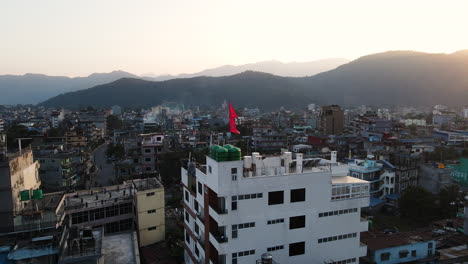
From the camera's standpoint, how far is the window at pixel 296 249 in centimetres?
1482

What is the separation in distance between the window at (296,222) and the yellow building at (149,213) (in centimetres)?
1065

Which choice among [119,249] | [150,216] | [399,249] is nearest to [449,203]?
[399,249]

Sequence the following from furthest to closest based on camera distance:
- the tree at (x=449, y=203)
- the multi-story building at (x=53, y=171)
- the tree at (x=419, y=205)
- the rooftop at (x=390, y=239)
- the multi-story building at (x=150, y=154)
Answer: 1. the multi-story building at (x=150, y=154)
2. the multi-story building at (x=53, y=171)
3. the tree at (x=449, y=203)
4. the tree at (x=419, y=205)
5. the rooftop at (x=390, y=239)

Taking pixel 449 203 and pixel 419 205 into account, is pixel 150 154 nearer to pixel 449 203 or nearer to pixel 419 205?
pixel 419 205

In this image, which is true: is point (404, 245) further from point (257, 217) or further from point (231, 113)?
point (231, 113)

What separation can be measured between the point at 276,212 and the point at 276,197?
61cm

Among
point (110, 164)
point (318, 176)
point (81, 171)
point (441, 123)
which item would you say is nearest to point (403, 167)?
point (318, 176)

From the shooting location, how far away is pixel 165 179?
3950 centimetres

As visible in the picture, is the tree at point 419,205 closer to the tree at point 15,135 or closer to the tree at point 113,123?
the tree at point 15,135

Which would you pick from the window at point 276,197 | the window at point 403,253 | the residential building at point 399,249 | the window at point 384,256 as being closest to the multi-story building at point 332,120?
the residential building at point 399,249

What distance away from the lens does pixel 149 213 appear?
22453mm

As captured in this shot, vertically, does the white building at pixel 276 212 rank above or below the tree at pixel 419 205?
above

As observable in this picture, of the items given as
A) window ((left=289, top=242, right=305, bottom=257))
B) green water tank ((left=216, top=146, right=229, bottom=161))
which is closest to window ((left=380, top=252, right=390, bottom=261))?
window ((left=289, top=242, right=305, bottom=257))

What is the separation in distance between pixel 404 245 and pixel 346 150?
116ft
